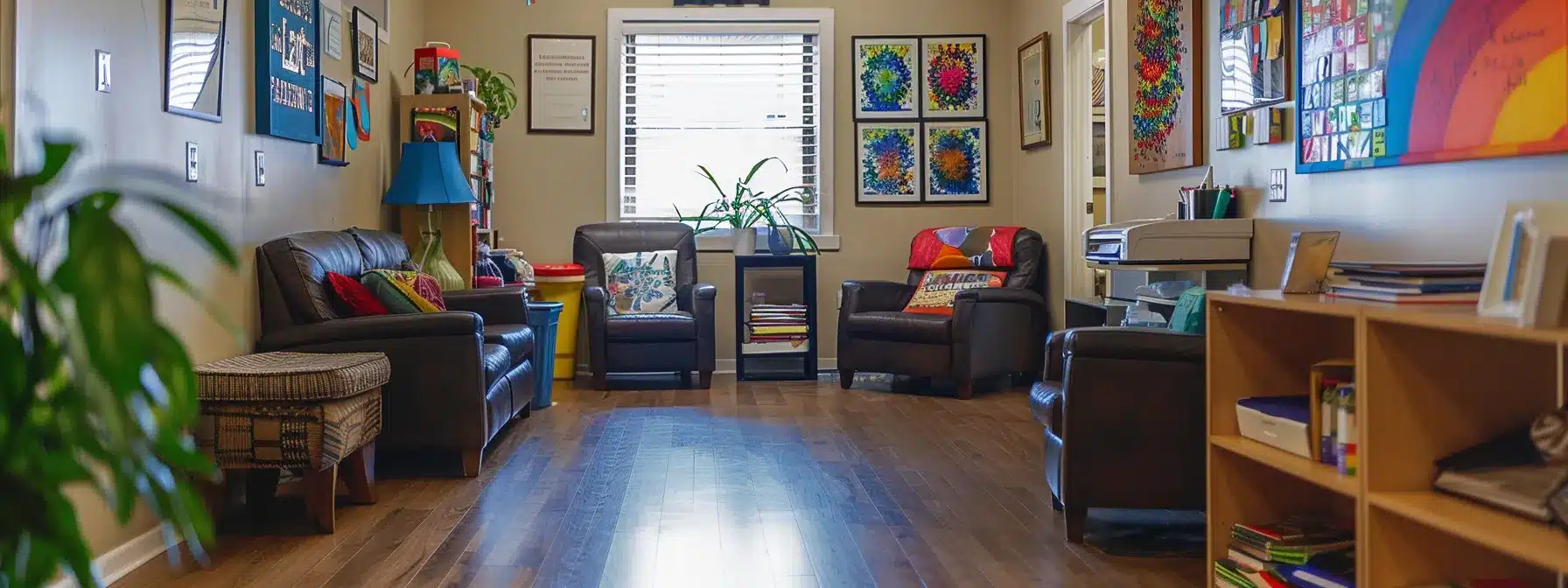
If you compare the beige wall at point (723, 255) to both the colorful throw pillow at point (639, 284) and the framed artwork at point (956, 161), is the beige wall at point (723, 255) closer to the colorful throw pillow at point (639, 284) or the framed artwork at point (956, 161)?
the framed artwork at point (956, 161)

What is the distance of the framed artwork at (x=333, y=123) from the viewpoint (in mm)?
4825

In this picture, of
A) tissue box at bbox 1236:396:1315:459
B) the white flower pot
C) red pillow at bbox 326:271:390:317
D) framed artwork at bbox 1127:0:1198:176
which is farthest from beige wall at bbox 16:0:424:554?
framed artwork at bbox 1127:0:1198:176

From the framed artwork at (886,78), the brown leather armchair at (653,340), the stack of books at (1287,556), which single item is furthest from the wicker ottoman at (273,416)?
the framed artwork at (886,78)

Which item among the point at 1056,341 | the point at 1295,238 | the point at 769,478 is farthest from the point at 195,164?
the point at 1295,238

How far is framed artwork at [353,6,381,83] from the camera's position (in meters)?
5.40

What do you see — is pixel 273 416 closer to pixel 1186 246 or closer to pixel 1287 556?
pixel 1287 556

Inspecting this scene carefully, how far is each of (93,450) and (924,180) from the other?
691cm

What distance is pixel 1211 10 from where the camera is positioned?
449 centimetres

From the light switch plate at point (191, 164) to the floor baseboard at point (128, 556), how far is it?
0.99 m

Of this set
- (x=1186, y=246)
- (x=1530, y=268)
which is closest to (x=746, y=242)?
(x=1186, y=246)

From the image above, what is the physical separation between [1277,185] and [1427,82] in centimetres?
92

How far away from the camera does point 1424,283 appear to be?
2148 millimetres

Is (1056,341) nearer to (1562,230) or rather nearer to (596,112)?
(1562,230)

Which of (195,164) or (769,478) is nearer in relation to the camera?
(195,164)
